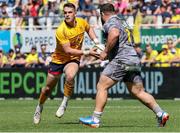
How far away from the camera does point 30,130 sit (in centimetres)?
1295

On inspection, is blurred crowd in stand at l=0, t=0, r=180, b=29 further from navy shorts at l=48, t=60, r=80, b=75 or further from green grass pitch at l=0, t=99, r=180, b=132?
navy shorts at l=48, t=60, r=80, b=75

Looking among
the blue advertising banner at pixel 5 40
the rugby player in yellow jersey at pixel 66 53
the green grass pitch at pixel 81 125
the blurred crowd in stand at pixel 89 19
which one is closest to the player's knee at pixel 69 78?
the rugby player in yellow jersey at pixel 66 53

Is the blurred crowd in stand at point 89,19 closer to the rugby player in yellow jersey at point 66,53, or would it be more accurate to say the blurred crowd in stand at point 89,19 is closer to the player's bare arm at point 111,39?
the rugby player in yellow jersey at point 66,53

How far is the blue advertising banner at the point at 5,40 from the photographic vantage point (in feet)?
93.2

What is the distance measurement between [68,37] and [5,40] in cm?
1356

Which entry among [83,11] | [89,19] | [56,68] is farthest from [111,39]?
[83,11]

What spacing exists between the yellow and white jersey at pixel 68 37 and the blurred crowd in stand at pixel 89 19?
10792 millimetres

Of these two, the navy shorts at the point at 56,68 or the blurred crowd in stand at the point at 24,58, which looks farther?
the blurred crowd in stand at the point at 24,58

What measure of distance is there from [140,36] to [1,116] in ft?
33.9

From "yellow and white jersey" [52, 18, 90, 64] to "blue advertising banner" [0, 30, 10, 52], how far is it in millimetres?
12960

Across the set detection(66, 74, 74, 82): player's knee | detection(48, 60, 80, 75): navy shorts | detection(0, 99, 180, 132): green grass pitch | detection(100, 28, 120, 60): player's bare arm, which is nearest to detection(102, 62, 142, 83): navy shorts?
detection(100, 28, 120, 60): player's bare arm

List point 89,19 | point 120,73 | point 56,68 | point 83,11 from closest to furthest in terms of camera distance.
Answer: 1. point 120,73
2. point 56,68
3. point 89,19
4. point 83,11

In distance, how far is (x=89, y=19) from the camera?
27.7 m

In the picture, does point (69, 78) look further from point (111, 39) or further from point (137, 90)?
point (111, 39)
